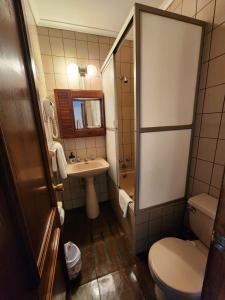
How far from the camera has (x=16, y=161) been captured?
0.46 meters

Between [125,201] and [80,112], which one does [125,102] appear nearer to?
[80,112]

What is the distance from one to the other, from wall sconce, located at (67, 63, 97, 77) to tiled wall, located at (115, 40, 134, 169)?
357mm

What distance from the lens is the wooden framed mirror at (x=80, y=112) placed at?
1875 mm

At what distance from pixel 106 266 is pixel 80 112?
1904 mm

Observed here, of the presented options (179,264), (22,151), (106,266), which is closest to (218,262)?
(179,264)

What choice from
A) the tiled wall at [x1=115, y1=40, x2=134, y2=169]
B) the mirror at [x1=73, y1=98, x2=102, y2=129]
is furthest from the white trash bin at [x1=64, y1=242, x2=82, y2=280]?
the mirror at [x1=73, y1=98, x2=102, y2=129]

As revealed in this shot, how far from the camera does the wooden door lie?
402 millimetres

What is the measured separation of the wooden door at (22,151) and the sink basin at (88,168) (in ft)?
3.48

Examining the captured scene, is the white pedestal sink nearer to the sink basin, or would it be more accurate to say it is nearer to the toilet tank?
the sink basin

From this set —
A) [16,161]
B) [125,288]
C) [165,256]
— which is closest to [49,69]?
[16,161]

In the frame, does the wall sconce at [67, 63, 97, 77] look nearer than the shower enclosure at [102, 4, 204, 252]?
No

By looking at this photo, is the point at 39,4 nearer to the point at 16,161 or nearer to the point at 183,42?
the point at 183,42

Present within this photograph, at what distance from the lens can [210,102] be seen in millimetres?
1142

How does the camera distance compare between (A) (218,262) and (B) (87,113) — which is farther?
(B) (87,113)
